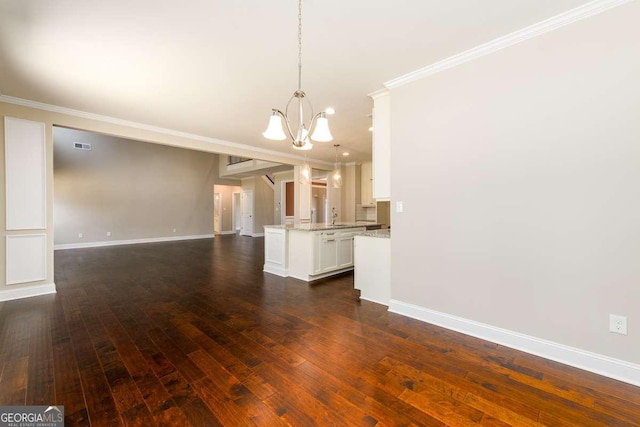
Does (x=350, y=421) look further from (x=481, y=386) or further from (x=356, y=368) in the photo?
(x=481, y=386)

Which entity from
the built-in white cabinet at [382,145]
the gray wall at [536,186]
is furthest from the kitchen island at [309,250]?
the gray wall at [536,186]

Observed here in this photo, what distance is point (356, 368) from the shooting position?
6.26 ft

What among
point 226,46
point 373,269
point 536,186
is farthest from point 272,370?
point 226,46

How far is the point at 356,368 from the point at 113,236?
9154mm

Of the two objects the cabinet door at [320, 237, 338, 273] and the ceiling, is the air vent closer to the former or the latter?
the ceiling

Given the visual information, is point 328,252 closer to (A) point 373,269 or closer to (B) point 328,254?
(B) point 328,254

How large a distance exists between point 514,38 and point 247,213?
33.2ft

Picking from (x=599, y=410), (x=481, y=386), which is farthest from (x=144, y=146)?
(x=599, y=410)

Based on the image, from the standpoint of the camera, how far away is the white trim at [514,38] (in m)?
1.85

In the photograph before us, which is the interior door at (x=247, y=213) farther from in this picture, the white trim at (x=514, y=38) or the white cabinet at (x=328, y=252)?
the white trim at (x=514, y=38)

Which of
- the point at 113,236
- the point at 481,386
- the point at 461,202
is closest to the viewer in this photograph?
the point at 481,386

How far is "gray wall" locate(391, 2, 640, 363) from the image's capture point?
181cm

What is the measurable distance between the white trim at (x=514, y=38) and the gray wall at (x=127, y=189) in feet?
28.8

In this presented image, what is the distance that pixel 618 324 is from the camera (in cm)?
183
